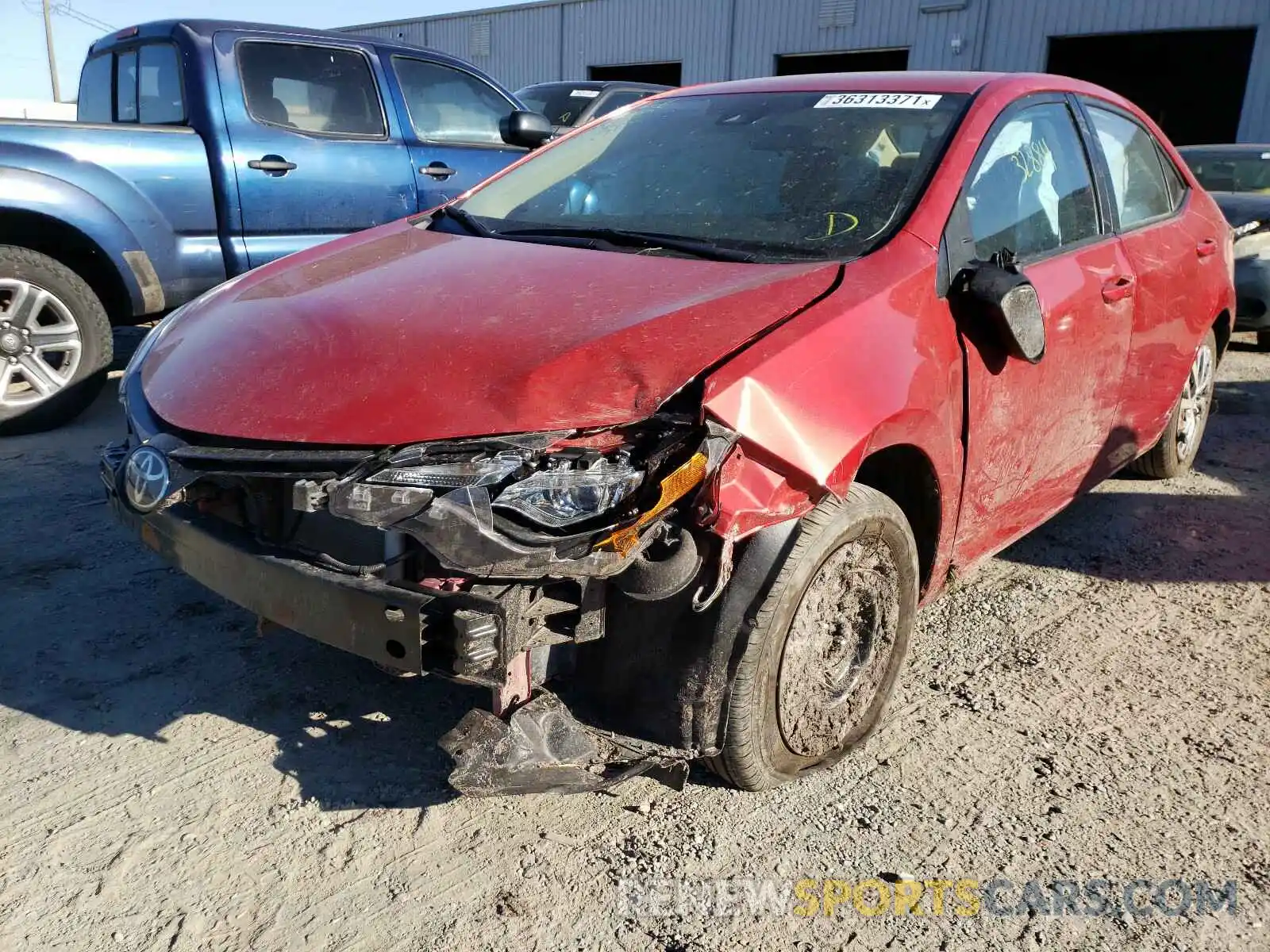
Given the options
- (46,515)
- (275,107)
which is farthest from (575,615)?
(275,107)

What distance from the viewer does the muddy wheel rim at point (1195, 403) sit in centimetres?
460

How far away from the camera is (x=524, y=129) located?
207 inches

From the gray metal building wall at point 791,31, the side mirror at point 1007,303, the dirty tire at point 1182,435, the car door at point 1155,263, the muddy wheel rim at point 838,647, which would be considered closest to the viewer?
the muddy wheel rim at point 838,647

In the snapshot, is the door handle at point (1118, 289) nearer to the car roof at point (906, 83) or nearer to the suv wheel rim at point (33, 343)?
the car roof at point (906, 83)

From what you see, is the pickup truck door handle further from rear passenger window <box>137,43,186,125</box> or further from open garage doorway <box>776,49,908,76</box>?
open garage doorway <box>776,49,908,76</box>

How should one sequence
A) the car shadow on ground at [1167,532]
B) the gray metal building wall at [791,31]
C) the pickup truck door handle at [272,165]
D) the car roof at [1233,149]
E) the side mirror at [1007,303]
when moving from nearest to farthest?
the side mirror at [1007,303], the car shadow on ground at [1167,532], the pickup truck door handle at [272,165], the car roof at [1233,149], the gray metal building wall at [791,31]

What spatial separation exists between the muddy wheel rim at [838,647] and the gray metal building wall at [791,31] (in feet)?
57.9

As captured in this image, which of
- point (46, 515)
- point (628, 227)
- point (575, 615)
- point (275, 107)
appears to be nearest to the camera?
point (575, 615)

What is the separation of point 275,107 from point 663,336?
4.26m

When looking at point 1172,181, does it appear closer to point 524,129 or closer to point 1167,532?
point 1167,532

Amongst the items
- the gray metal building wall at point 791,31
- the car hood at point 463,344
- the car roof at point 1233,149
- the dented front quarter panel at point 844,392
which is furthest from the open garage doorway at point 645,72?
the dented front quarter panel at point 844,392

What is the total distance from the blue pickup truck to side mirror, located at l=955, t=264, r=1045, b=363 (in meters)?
3.22

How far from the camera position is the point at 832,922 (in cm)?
214

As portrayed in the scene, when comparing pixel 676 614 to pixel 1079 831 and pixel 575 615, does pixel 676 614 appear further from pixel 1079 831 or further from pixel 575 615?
pixel 1079 831
